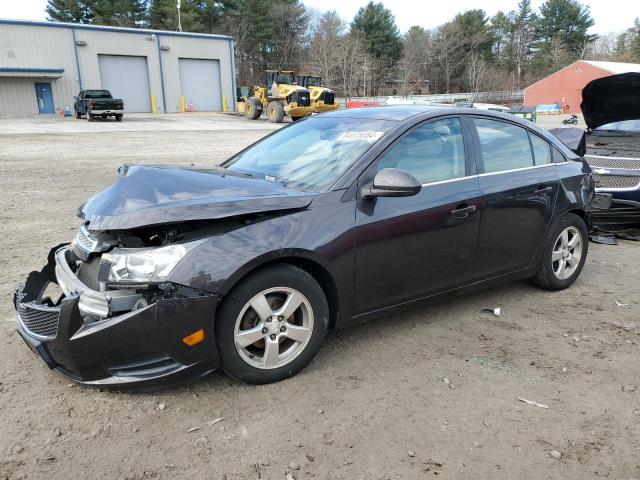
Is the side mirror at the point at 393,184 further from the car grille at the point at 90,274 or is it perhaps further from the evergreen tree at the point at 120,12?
the evergreen tree at the point at 120,12

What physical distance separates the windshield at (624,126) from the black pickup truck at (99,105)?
2871 cm

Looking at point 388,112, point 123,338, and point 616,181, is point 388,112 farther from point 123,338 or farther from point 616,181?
point 616,181

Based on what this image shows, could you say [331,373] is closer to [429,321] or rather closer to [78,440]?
[429,321]

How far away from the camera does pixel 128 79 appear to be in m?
40.1

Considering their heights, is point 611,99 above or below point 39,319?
above

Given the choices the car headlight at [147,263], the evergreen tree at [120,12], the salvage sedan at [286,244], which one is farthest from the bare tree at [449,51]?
the car headlight at [147,263]

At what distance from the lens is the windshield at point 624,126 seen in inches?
296

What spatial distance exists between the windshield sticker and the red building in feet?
185

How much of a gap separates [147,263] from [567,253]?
370cm

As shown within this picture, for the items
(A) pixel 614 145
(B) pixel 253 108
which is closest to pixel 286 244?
(A) pixel 614 145

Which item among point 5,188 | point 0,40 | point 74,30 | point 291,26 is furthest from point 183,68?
point 5,188

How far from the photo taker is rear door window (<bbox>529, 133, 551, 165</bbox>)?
4.42 m

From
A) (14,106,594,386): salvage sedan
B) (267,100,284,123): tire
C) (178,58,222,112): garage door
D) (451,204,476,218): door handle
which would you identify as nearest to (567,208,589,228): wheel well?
(14,106,594,386): salvage sedan

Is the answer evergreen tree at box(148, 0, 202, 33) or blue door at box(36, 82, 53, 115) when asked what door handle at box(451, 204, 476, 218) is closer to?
blue door at box(36, 82, 53, 115)
